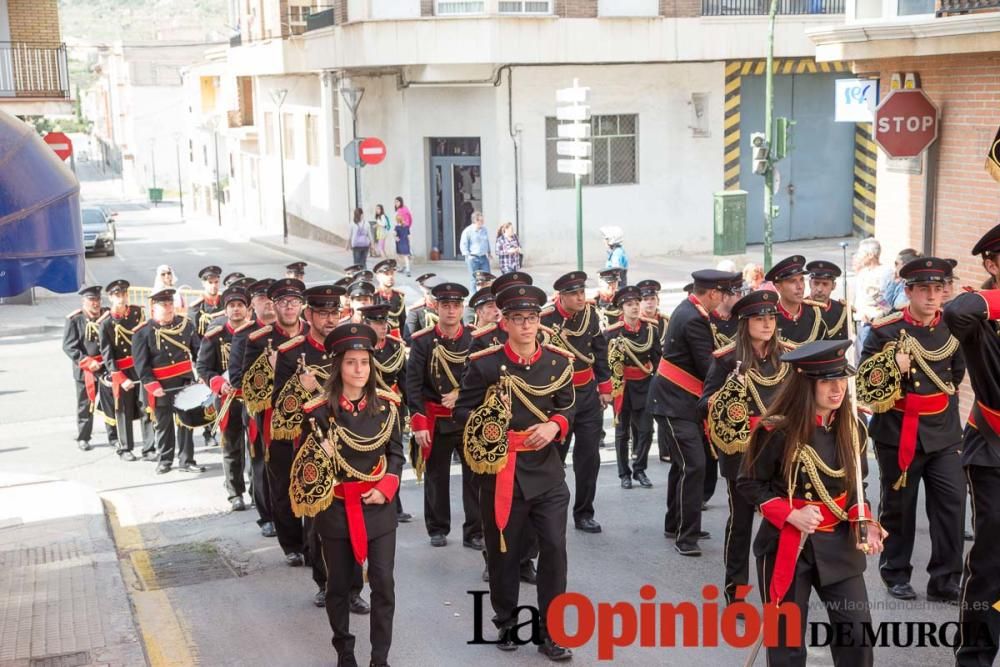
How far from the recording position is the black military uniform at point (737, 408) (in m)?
8.23

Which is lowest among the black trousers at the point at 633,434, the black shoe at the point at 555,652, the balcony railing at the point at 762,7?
the black shoe at the point at 555,652

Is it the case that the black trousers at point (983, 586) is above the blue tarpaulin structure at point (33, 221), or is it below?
below

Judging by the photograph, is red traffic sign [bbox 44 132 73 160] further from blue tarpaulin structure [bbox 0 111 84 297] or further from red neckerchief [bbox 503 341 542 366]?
red neckerchief [bbox 503 341 542 366]

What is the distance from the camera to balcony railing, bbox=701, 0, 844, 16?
3141 centimetres

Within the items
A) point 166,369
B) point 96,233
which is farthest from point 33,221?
point 96,233

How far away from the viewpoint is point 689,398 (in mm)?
9977

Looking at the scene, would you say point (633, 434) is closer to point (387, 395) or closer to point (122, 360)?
point (387, 395)

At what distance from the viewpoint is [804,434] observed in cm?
641

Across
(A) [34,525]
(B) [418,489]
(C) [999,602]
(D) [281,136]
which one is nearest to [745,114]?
(D) [281,136]

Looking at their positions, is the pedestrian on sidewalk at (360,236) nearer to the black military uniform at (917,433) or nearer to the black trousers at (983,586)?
the black military uniform at (917,433)

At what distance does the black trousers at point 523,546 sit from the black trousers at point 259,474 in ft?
8.94

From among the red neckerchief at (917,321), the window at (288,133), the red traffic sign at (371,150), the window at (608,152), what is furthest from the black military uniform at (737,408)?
the window at (288,133)

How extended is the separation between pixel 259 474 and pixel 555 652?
3809 millimetres

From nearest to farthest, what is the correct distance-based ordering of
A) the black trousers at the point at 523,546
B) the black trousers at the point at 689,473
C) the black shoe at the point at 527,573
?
the black trousers at the point at 523,546 → the black shoe at the point at 527,573 → the black trousers at the point at 689,473
